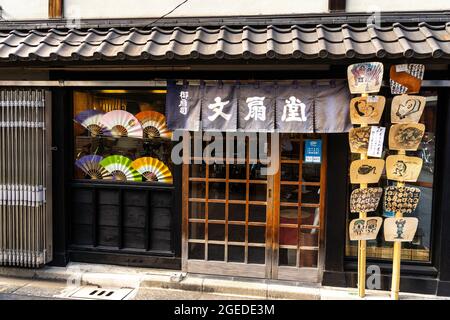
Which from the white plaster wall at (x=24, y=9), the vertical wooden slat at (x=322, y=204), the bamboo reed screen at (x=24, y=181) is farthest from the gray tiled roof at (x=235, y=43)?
the vertical wooden slat at (x=322, y=204)

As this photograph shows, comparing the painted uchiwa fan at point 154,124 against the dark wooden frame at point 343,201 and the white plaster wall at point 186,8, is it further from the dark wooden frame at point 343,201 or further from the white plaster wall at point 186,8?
the white plaster wall at point 186,8

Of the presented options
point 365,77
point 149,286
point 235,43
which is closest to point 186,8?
point 235,43

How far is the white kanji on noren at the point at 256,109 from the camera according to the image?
254 inches

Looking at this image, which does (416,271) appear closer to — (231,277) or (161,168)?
(231,277)

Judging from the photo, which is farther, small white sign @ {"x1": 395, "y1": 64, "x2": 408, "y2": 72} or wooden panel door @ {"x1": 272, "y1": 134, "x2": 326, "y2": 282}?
wooden panel door @ {"x1": 272, "y1": 134, "x2": 326, "y2": 282}

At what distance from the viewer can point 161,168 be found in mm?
7504

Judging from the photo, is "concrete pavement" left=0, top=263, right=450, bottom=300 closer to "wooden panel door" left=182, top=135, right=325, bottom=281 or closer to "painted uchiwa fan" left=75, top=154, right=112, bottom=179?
"wooden panel door" left=182, top=135, right=325, bottom=281

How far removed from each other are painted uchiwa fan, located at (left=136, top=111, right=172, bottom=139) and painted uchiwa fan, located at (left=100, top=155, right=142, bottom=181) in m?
0.74

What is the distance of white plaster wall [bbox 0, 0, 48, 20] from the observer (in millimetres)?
7535

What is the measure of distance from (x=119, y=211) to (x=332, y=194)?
4.08m

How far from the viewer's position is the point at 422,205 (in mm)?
6848

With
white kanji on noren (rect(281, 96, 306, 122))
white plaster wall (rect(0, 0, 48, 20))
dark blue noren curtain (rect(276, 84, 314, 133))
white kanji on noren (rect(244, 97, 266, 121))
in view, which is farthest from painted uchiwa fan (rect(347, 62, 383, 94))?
white plaster wall (rect(0, 0, 48, 20))

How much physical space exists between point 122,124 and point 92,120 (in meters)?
0.63

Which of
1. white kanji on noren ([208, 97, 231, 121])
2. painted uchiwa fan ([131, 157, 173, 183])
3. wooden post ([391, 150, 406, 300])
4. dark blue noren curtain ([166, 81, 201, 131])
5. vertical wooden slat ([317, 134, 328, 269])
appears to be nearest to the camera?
wooden post ([391, 150, 406, 300])
